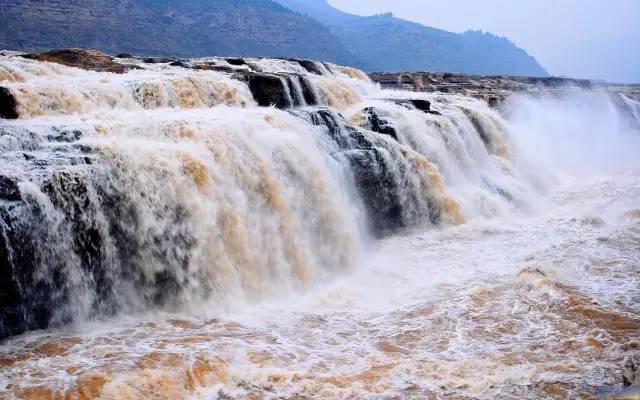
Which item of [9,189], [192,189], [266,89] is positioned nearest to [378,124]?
[266,89]

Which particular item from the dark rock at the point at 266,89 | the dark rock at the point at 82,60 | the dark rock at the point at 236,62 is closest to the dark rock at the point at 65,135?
the dark rock at the point at 266,89

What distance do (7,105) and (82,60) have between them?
246 inches

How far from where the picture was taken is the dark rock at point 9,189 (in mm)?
6805

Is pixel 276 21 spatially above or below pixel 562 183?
above

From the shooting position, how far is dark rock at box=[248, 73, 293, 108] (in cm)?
1404

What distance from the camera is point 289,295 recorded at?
9008 mm

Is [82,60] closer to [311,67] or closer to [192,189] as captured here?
[192,189]

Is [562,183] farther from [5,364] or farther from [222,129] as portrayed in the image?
[5,364]

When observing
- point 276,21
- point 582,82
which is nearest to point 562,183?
point 582,82

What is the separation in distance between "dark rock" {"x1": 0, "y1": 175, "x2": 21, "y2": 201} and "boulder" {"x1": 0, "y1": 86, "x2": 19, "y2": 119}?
3074 mm

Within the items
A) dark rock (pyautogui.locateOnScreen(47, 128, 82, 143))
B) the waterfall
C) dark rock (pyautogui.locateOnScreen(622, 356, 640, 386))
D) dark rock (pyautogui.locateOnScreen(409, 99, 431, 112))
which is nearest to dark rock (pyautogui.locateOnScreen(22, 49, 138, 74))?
the waterfall

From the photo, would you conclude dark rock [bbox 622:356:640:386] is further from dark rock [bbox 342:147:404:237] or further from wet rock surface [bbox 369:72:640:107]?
wet rock surface [bbox 369:72:640:107]

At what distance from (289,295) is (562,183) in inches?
547

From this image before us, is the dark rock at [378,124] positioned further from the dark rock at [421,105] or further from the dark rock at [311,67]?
the dark rock at [311,67]
